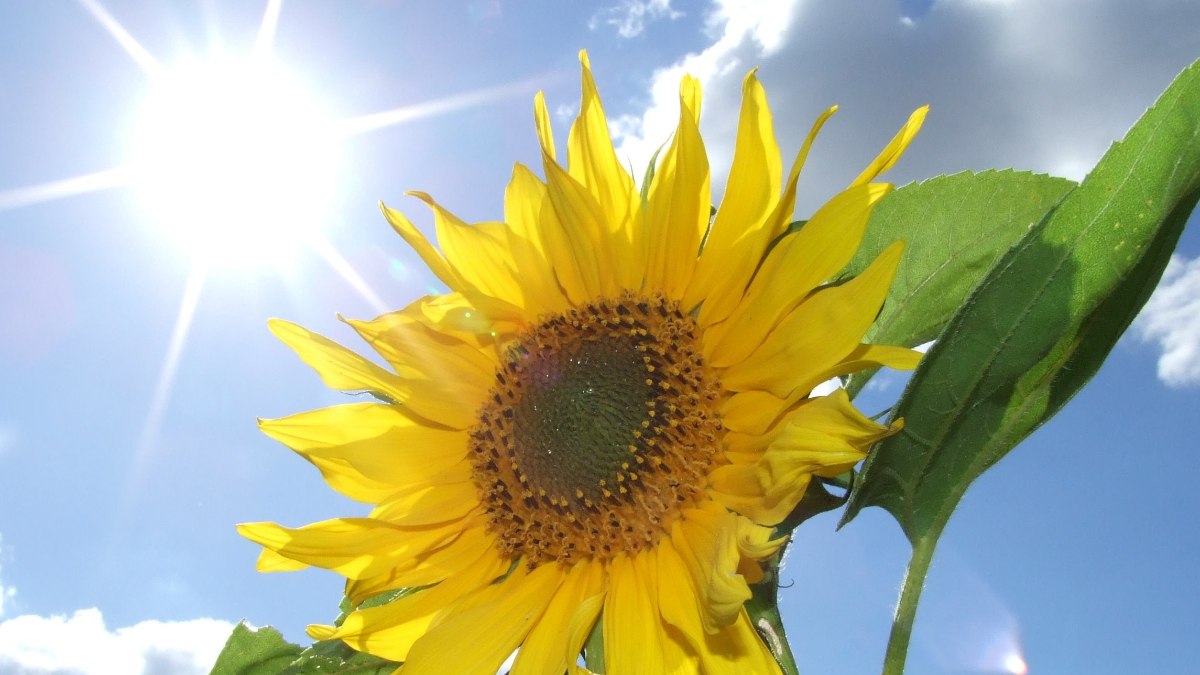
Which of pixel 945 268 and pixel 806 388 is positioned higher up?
pixel 945 268

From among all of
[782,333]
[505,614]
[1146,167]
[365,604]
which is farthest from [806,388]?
[365,604]

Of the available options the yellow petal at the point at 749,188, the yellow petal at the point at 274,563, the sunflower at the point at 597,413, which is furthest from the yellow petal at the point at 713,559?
the yellow petal at the point at 274,563

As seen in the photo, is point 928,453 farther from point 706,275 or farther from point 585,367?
point 585,367

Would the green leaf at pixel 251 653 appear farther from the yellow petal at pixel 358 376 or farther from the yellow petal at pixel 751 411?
the yellow petal at pixel 751 411

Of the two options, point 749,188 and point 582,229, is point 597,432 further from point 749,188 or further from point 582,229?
point 749,188

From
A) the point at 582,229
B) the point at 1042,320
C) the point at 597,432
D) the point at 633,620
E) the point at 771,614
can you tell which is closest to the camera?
the point at 1042,320

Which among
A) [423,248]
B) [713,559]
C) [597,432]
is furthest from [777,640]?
[423,248]
